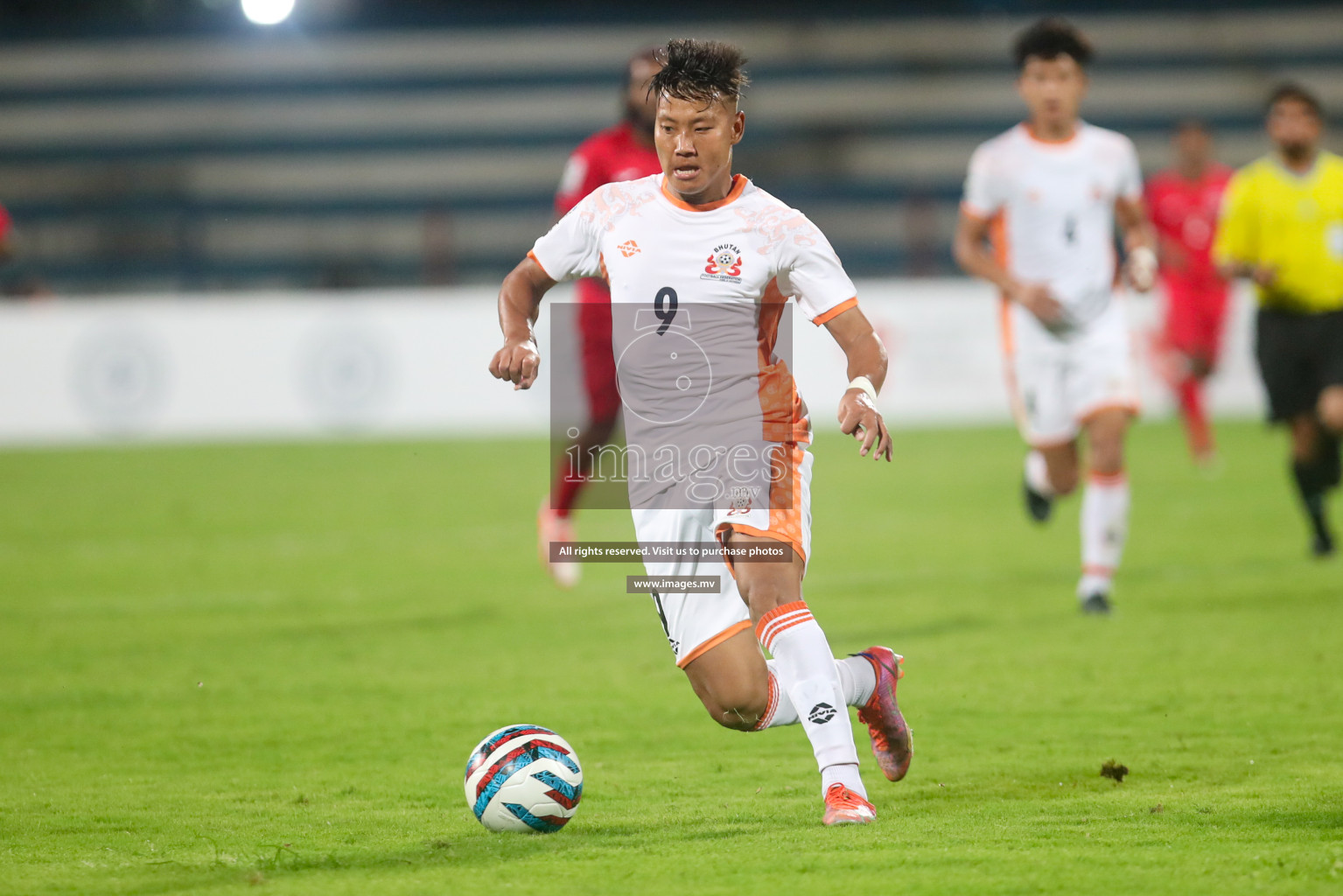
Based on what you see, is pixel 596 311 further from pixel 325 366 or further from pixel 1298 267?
pixel 325 366

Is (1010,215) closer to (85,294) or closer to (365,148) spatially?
(85,294)

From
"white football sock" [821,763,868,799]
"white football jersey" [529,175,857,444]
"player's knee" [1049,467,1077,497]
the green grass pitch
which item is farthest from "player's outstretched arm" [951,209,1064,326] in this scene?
"white football sock" [821,763,868,799]

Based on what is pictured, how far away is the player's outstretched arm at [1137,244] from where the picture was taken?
7570 mm

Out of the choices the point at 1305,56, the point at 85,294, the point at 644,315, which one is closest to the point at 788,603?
the point at 644,315

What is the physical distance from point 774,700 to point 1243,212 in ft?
18.4

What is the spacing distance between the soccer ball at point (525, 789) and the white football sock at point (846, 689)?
588mm

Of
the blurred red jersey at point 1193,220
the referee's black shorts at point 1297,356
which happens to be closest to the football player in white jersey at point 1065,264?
the referee's black shorts at point 1297,356

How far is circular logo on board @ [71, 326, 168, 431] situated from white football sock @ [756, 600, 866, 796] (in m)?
14.7

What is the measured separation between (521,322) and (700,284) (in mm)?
494

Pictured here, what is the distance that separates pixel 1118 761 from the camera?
4781 mm

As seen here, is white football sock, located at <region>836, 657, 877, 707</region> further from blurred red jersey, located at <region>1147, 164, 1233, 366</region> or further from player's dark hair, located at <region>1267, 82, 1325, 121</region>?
blurred red jersey, located at <region>1147, 164, 1233, 366</region>

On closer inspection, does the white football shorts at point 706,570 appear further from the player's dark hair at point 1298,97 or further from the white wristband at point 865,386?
the player's dark hair at point 1298,97

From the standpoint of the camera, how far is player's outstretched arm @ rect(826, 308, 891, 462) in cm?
388

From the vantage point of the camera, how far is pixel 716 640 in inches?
171
